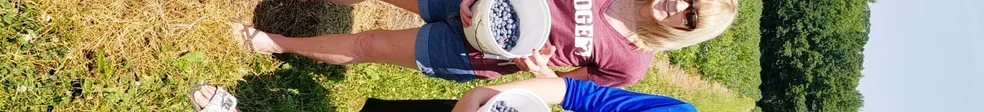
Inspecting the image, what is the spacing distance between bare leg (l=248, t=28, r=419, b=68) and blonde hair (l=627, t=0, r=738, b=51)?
70cm

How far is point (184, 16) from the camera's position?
3244mm

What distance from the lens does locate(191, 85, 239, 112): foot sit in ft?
10.1

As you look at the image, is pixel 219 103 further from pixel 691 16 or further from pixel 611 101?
pixel 691 16

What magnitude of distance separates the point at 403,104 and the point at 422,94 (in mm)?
2008

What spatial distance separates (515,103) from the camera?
91.1 inches

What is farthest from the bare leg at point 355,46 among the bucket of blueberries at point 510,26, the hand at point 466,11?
the bucket of blueberries at point 510,26

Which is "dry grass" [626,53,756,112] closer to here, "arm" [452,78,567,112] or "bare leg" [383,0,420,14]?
"bare leg" [383,0,420,14]

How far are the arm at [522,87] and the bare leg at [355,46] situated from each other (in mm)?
622

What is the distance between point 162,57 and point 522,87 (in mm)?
1367

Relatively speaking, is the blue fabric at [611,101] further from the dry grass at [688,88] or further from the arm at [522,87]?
the dry grass at [688,88]

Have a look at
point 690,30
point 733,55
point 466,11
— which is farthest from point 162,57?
point 733,55

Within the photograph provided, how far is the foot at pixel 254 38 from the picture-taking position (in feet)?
11.1

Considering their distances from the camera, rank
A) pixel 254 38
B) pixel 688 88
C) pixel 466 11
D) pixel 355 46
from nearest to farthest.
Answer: pixel 466 11, pixel 355 46, pixel 254 38, pixel 688 88

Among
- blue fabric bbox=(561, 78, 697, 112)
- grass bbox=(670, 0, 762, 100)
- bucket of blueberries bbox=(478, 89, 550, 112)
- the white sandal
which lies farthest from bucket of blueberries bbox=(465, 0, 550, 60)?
grass bbox=(670, 0, 762, 100)
